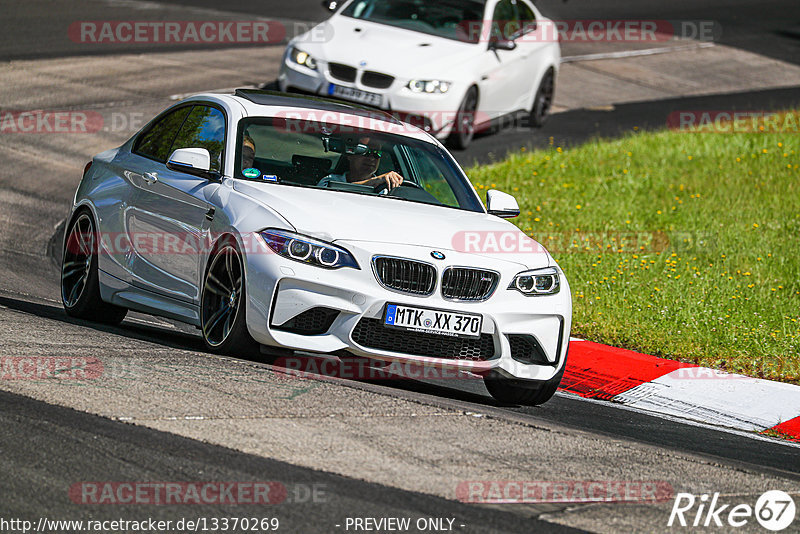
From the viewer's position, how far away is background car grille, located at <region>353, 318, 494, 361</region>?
7.21 metres

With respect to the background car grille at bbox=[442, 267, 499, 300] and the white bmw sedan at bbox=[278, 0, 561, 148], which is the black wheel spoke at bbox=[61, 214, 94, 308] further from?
the white bmw sedan at bbox=[278, 0, 561, 148]

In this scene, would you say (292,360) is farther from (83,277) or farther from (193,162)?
(83,277)

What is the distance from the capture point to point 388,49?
1600cm

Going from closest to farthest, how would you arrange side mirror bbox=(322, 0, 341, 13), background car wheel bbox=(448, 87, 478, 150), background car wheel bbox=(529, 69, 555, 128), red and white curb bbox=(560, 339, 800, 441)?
red and white curb bbox=(560, 339, 800, 441), background car wheel bbox=(448, 87, 478, 150), side mirror bbox=(322, 0, 341, 13), background car wheel bbox=(529, 69, 555, 128)

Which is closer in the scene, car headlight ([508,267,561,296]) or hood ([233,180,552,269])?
hood ([233,180,552,269])

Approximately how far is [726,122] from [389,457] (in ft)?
51.1

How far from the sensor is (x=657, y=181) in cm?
1608

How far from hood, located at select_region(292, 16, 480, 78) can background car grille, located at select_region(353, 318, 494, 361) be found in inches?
340

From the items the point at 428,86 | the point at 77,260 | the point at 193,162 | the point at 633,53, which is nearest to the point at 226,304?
the point at 193,162

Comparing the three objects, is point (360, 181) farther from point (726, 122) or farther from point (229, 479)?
point (726, 122)

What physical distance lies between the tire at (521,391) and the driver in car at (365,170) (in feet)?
4.88

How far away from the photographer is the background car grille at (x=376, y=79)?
15672 mm

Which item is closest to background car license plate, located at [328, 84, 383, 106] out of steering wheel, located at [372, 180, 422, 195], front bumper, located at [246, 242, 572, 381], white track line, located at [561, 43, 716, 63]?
steering wheel, located at [372, 180, 422, 195]

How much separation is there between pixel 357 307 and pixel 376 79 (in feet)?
29.2
